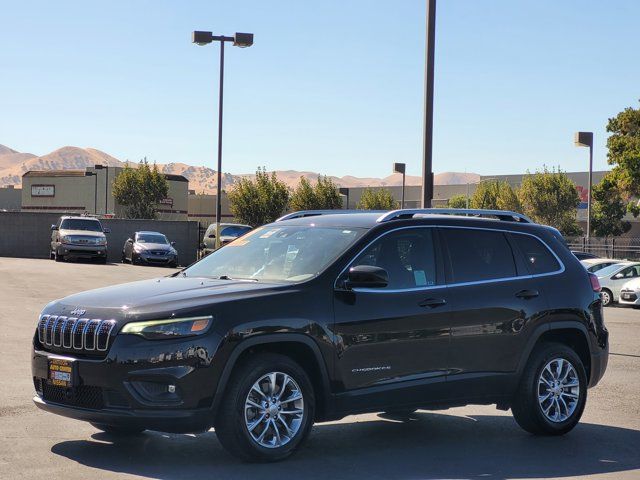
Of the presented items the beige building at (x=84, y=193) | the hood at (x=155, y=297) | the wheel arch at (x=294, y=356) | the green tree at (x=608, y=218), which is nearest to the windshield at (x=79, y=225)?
the hood at (x=155, y=297)

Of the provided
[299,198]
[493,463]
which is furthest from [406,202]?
[493,463]

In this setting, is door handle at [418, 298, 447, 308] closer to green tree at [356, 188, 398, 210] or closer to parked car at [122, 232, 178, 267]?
parked car at [122, 232, 178, 267]

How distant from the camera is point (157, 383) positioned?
6730 mm

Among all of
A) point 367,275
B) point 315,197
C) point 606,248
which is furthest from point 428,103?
point 315,197

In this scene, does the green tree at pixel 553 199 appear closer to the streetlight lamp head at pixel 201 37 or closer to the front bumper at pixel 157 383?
the streetlight lamp head at pixel 201 37

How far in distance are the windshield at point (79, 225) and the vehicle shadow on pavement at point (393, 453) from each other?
110ft

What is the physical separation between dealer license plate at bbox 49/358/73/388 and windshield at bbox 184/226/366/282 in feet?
4.80

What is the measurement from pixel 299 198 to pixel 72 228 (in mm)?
46152

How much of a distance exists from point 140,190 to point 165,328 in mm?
80821

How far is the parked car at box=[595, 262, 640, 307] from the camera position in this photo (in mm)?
29016

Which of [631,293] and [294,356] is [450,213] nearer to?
[294,356]

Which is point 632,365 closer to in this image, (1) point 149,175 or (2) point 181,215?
(1) point 149,175

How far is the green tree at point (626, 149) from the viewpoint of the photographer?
138 ft

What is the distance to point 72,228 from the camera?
134ft
